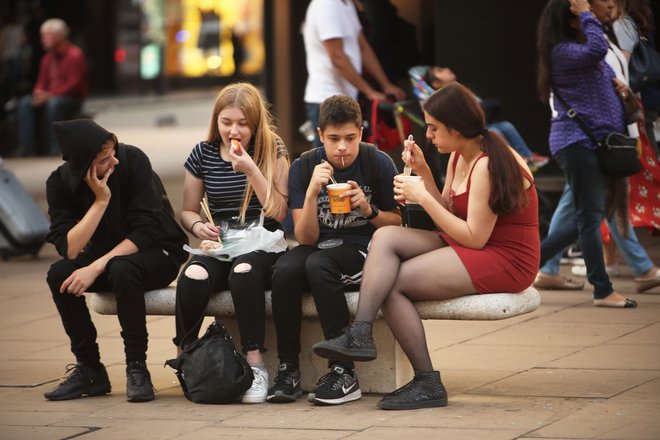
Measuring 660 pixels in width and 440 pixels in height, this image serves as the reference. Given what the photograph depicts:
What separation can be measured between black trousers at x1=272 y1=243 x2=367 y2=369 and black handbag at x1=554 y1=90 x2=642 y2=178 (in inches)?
86.6

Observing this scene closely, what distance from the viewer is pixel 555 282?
848cm

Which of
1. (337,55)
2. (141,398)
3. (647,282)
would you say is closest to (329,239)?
(141,398)

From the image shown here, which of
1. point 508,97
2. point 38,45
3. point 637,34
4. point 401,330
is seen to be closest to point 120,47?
point 38,45

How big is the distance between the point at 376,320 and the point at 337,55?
12.5 feet

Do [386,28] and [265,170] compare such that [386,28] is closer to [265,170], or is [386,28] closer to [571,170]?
[571,170]

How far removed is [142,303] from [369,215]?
1086 mm

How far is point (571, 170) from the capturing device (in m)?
7.64

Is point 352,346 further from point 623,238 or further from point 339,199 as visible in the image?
point 623,238

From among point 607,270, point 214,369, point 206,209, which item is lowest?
point 607,270

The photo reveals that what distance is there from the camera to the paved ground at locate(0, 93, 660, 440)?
5.25 meters

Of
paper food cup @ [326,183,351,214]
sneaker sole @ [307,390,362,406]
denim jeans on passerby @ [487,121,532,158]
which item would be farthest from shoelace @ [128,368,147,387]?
denim jeans on passerby @ [487,121,532,158]

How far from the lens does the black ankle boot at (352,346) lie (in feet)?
18.0

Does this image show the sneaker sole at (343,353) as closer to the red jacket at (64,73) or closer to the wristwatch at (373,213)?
the wristwatch at (373,213)

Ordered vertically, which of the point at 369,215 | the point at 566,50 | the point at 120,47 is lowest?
the point at 120,47
